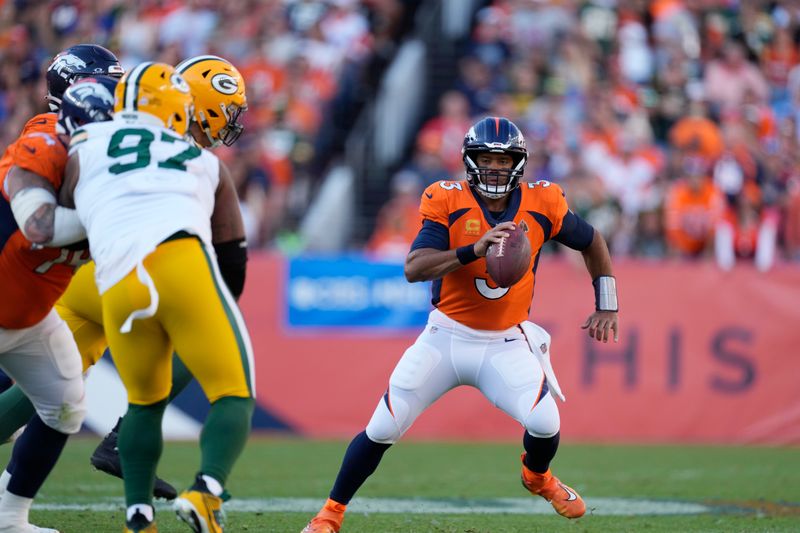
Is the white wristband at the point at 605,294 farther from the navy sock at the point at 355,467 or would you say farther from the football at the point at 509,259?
the navy sock at the point at 355,467

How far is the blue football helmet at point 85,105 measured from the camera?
188 inches

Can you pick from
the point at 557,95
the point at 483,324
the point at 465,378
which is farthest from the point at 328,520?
the point at 557,95

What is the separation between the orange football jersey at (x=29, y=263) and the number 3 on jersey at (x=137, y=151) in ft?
1.22

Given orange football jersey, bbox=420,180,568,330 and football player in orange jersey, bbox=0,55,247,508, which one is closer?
football player in orange jersey, bbox=0,55,247,508

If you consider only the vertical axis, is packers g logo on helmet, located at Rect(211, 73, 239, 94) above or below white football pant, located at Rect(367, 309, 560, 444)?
Result: above

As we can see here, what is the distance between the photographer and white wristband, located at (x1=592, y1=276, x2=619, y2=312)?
18.7 feet

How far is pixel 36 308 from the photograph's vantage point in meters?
4.92

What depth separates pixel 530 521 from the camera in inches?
238

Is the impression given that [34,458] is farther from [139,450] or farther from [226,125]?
[226,125]

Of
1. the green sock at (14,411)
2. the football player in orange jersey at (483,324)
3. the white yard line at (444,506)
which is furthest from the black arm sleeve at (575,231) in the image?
the green sock at (14,411)

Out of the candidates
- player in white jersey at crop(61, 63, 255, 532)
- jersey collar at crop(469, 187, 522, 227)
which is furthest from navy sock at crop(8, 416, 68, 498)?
jersey collar at crop(469, 187, 522, 227)

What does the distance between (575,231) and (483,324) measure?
2.02ft

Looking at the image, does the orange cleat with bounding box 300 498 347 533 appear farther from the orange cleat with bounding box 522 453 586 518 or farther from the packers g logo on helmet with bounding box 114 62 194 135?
the packers g logo on helmet with bounding box 114 62 194 135

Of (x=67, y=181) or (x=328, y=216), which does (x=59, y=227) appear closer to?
(x=67, y=181)
